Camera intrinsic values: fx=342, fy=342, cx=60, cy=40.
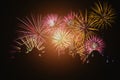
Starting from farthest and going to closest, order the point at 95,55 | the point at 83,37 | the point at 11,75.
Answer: the point at 83,37, the point at 95,55, the point at 11,75

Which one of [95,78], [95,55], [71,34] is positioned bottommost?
[95,78]

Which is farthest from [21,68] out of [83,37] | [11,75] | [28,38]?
[83,37]

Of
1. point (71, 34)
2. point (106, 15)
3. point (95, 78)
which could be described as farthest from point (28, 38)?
point (95, 78)

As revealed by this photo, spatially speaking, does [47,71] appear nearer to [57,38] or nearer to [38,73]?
[38,73]

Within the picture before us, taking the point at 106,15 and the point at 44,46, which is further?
the point at 44,46

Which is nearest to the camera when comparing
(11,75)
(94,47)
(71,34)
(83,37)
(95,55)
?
(11,75)

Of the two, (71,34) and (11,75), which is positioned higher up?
(71,34)
